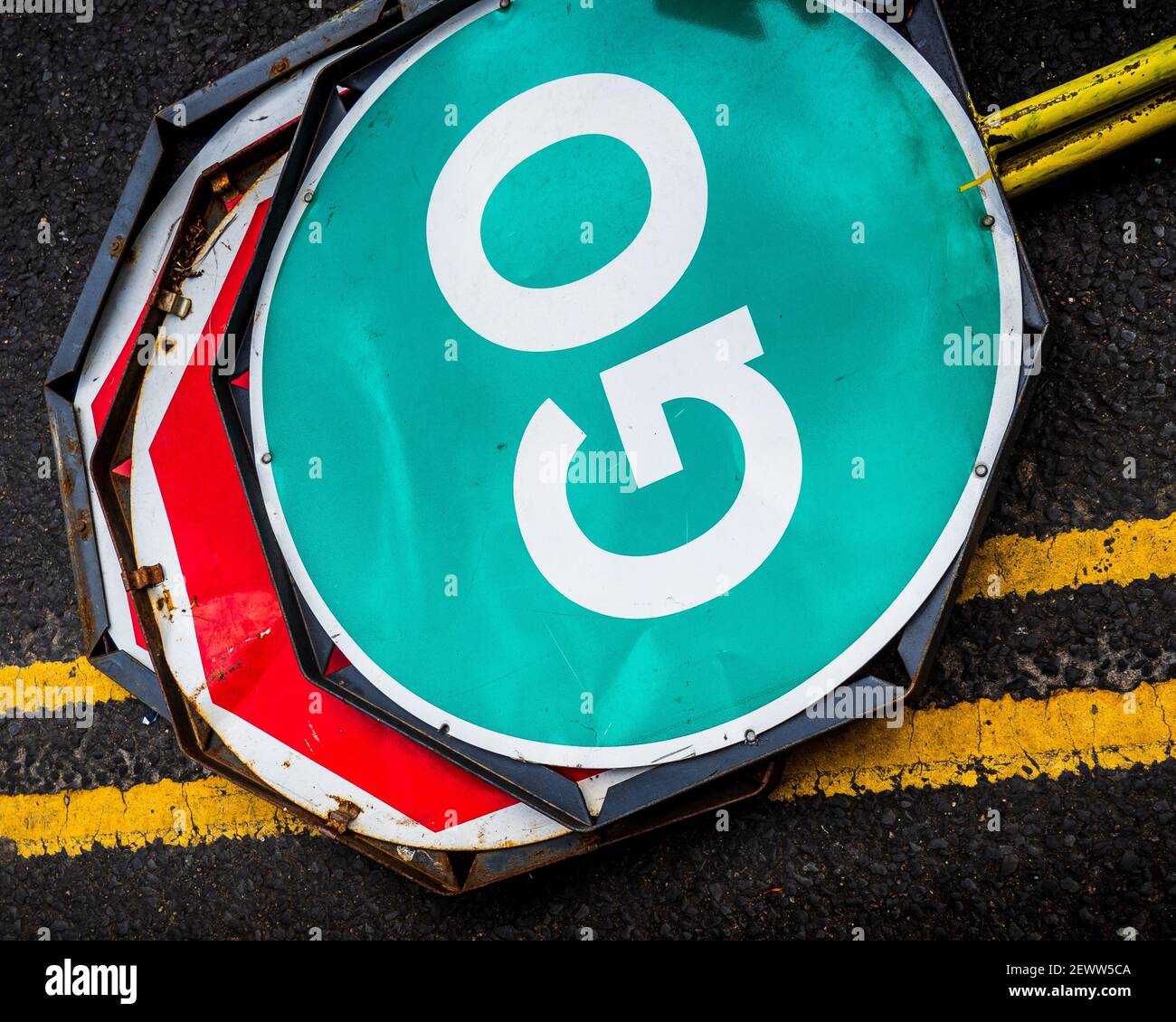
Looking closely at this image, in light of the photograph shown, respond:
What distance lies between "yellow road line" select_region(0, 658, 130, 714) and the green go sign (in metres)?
0.95

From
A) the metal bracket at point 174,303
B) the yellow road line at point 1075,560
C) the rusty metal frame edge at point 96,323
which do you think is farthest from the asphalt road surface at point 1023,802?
the metal bracket at point 174,303

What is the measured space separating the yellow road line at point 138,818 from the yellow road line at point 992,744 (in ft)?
4.39

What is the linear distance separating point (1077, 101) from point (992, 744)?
1303 mm

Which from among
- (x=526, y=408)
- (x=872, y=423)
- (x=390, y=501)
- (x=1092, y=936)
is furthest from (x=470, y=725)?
(x=1092, y=936)

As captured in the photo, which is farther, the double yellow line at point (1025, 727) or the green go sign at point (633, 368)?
the double yellow line at point (1025, 727)

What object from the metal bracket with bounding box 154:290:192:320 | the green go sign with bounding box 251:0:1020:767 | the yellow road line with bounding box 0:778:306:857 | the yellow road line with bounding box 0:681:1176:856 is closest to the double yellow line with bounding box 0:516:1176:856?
the yellow road line with bounding box 0:681:1176:856

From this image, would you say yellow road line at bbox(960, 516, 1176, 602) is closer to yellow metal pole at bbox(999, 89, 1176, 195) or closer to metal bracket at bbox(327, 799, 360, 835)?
yellow metal pole at bbox(999, 89, 1176, 195)

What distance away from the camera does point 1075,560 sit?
6.55 feet

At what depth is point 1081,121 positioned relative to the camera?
1880 mm

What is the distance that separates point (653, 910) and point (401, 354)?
138 centimetres

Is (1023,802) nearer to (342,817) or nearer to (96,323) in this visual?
(342,817)

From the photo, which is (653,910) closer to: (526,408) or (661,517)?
(661,517)

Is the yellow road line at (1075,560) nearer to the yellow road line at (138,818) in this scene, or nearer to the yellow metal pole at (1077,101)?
the yellow metal pole at (1077,101)

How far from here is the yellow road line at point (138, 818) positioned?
2.47 m
